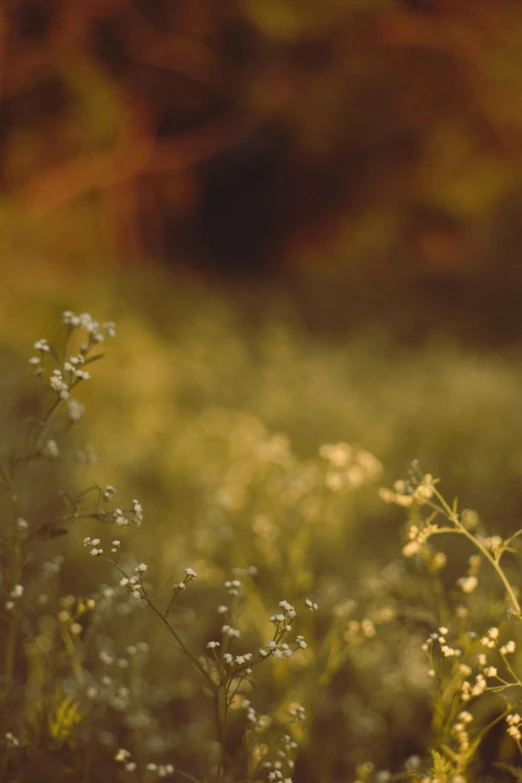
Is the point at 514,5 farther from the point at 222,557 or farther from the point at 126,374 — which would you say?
the point at 222,557

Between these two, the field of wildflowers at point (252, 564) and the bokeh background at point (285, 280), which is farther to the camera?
the bokeh background at point (285, 280)

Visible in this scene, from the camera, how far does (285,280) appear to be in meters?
10.5

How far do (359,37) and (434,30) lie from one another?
0.76 meters

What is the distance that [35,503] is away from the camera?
3.77 m

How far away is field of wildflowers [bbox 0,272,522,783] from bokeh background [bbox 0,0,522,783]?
3 cm

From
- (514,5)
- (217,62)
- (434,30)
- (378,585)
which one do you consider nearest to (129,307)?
(217,62)

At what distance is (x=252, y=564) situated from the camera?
3488mm

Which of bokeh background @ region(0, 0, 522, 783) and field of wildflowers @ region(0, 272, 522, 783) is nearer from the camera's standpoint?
field of wildflowers @ region(0, 272, 522, 783)

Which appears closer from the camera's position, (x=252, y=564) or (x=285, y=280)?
(x=252, y=564)

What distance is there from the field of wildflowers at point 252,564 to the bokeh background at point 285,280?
3 centimetres

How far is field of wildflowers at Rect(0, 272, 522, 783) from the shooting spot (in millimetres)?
1780

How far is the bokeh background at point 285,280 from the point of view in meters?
3.05

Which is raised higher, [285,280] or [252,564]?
[285,280]

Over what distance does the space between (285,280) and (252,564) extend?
7.49m
